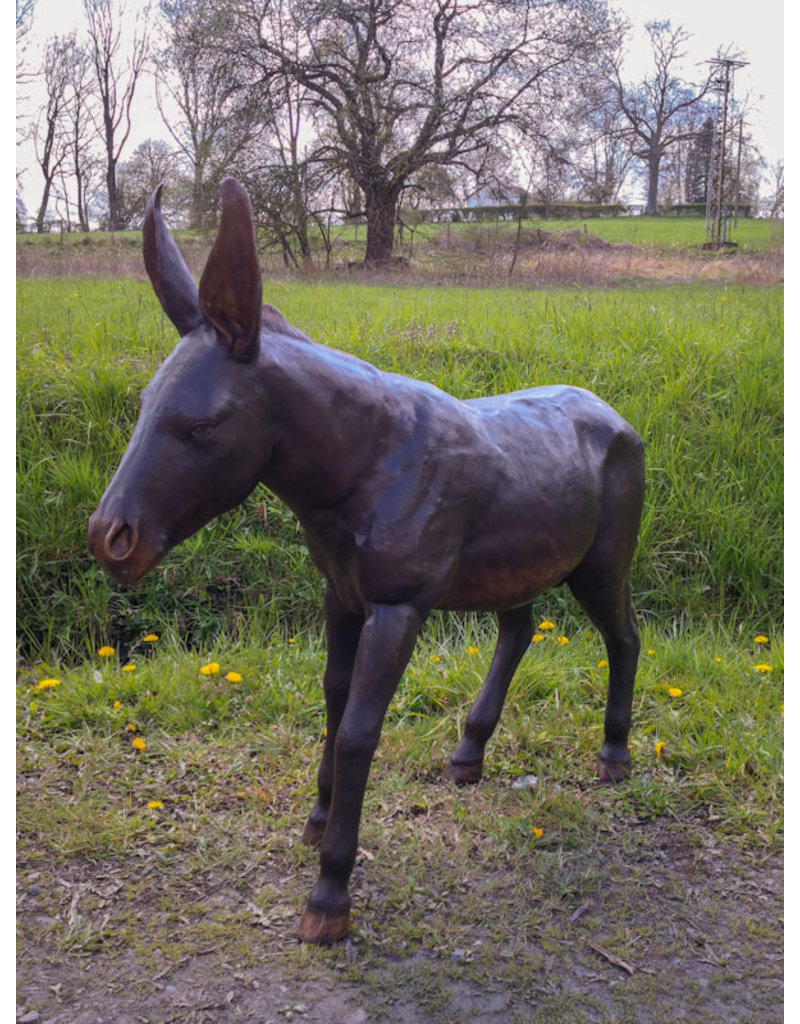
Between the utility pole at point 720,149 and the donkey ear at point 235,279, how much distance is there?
877cm

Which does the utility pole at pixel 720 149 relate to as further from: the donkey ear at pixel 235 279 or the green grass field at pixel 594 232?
the donkey ear at pixel 235 279

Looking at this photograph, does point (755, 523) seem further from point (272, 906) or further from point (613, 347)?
point (272, 906)

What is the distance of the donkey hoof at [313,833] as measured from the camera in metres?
2.54

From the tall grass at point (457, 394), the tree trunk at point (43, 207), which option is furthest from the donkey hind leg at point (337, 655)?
the tree trunk at point (43, 207)

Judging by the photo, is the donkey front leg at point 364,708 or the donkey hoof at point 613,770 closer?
the donkey front leg at point 364,708

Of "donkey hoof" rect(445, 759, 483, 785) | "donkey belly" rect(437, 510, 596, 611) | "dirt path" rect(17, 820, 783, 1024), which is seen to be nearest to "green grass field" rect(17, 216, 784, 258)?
"donkey hoof" rect(445, 759, 483, 785)

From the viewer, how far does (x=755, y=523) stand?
4668mm

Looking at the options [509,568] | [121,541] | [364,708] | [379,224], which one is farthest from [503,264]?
[121,541]

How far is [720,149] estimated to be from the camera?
13648mm

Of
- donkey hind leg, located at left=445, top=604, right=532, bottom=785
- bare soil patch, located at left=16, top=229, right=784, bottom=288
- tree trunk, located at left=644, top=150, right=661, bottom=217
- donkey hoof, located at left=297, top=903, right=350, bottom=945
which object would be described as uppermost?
tree trunk, located at left=644, top=150, right=661, bottom=217

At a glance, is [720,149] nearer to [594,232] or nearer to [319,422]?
[594,232]

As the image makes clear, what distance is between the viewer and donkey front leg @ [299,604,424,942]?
199 centimetres

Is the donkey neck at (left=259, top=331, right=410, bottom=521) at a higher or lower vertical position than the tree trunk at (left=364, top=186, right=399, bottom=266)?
lower

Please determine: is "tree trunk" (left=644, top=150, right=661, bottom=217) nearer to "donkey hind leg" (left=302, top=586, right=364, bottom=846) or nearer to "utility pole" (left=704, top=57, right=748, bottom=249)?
"utility pole" (left=704, top=57, right=748, bottom=249)
